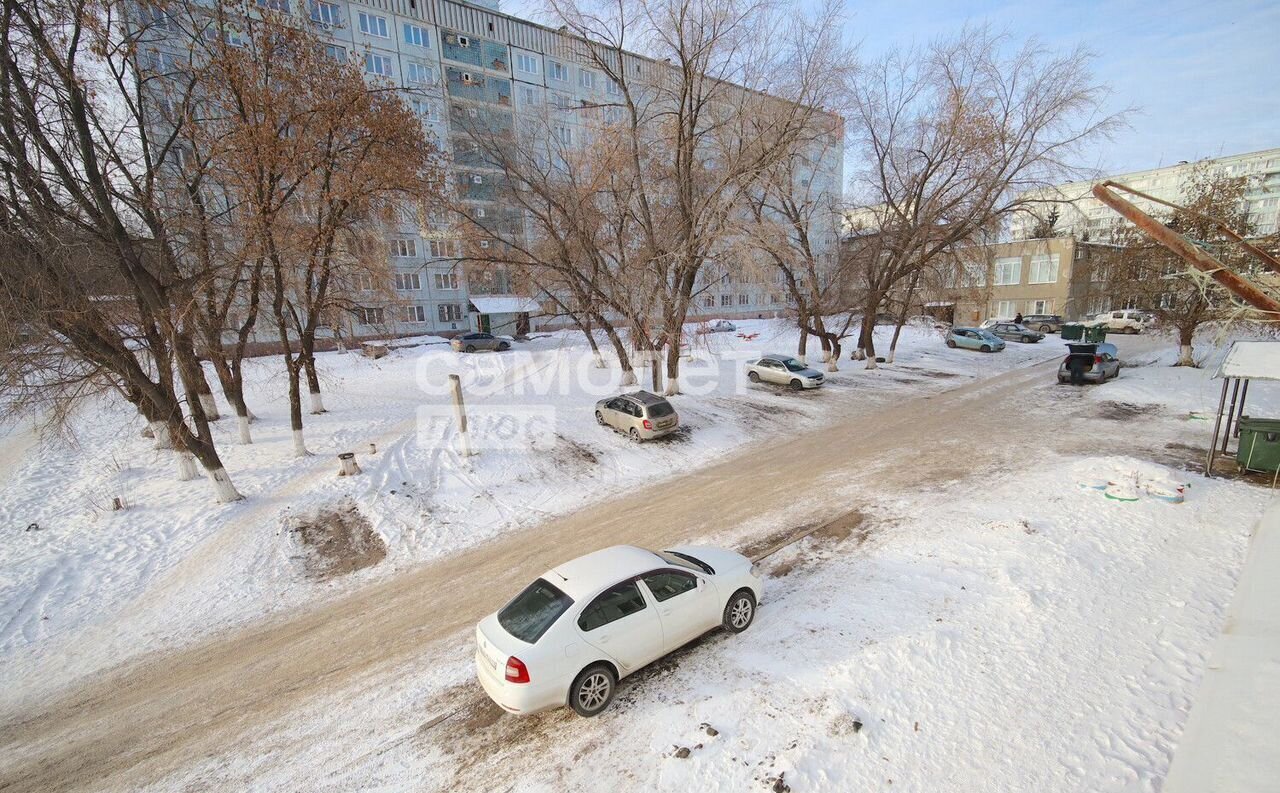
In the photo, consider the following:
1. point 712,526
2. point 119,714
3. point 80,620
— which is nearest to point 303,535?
point 80,620

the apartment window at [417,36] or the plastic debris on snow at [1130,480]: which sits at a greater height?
the apartment window at [417,36]

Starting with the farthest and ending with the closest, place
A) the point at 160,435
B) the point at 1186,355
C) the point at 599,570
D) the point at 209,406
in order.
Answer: the point at 1186,355, the point at 209,406, the point at 160,435, the point at 599,570

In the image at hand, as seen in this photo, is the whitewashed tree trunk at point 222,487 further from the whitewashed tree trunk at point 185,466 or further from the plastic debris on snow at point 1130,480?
the plastic debris on snow at point 1130,480

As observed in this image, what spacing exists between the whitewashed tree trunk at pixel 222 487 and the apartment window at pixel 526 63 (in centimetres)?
4292

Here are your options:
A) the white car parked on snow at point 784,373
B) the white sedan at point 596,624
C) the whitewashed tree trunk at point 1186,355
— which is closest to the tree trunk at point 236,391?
the white sedan at point 596,624

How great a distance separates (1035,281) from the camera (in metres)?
45.3

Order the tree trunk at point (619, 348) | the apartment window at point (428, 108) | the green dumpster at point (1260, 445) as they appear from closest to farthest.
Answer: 1. the green dumpster at point (1260, 445)
2. the apartment window at point (428, 108)
3. the tree trunk at point (619, 348)

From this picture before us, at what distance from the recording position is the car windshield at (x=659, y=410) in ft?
52.2

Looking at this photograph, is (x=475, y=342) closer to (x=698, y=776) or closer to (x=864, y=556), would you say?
(x=864, y=556)

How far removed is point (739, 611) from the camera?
270 inches

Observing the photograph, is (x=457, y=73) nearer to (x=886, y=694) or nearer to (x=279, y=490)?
(x=279, y=490)

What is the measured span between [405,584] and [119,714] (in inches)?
142

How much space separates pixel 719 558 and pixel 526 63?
48.8 m

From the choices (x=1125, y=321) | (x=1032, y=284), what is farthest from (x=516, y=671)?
(x=1032, y=284)
